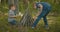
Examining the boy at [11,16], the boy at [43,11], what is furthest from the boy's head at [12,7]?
the boy at [43,11]

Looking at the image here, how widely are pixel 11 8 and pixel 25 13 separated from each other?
0.32 metres

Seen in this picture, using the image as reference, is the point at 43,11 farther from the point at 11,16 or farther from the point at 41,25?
the point at 11,16

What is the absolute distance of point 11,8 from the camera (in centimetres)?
608

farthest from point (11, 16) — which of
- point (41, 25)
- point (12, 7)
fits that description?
point (41, 25)

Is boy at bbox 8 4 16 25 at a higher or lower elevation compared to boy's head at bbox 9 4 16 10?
lower

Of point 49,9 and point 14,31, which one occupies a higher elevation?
point 49,9

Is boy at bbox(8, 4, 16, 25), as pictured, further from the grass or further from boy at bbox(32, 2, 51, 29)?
boy at bbox(32, 2, 51, 29)

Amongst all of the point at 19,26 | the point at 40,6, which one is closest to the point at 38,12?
the point at 40,6

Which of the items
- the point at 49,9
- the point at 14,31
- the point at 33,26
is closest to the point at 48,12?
the point at 49,9

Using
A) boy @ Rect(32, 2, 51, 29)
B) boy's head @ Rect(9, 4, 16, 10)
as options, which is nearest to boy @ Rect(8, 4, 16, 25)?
boy's head @ Rect(9, 4, 16, 10)

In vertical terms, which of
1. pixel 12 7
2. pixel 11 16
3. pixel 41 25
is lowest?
pixel 41 25

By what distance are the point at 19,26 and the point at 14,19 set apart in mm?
187

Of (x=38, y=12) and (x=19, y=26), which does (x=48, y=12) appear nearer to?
(x=38, y=12)

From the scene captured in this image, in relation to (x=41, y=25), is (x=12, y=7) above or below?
above
